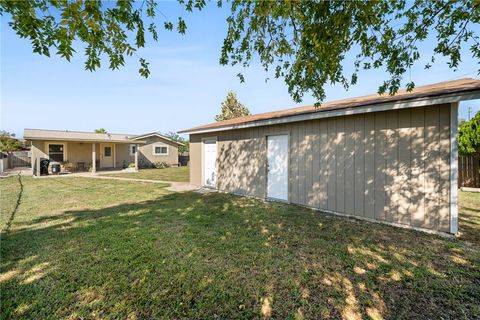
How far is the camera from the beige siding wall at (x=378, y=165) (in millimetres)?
4445

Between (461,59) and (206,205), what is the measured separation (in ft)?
21.3

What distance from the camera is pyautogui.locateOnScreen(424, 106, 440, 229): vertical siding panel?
4438 millimetres

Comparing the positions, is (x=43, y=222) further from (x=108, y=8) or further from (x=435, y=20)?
(x=435, y=20)

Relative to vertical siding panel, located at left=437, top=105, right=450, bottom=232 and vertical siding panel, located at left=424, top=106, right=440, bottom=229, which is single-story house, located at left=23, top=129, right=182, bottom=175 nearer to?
vertical siding panel, located at left=424, top=106, right=440, bottom=229

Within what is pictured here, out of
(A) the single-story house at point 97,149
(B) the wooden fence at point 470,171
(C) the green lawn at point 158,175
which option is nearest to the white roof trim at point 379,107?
(B) the wooden fence at point 470,171

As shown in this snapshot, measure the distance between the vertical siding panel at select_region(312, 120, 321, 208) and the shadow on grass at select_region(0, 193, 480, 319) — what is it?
122cm

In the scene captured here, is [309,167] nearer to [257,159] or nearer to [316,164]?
[316,164]

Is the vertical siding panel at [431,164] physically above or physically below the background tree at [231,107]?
below

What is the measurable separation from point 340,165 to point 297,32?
340 centimetres

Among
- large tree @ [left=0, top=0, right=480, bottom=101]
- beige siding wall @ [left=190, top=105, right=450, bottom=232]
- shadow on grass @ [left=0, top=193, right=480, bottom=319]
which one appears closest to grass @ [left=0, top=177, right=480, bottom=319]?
shadow on grass @ [left=0, top=193, right=480, bottom=319]

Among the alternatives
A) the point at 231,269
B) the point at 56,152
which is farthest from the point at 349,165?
the point at 56,152

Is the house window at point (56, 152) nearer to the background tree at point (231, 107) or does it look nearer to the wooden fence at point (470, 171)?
the background tree at point (231, 107)

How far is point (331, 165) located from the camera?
5973 mm

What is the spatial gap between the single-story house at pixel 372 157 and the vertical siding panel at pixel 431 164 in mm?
15
